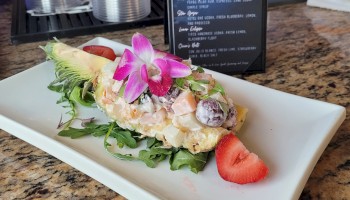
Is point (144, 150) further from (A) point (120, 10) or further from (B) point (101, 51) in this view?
(A) point (120, 10)

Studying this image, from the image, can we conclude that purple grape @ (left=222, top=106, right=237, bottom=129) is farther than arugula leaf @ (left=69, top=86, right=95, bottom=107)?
No

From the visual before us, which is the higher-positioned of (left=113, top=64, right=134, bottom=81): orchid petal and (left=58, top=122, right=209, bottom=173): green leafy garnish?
(left=113, top=64, right=134, bottom=81): orchid petal

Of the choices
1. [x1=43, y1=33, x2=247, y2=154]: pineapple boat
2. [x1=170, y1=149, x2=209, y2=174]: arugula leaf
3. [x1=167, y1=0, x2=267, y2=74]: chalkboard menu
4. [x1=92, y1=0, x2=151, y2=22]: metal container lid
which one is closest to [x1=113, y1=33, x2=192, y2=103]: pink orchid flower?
[x1=43, y1=33, x2=247, y2=154]: pineapple boat

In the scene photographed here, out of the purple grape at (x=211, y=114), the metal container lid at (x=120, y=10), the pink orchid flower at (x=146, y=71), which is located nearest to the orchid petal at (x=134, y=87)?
the pink orchid flower at (x=146, y=71)

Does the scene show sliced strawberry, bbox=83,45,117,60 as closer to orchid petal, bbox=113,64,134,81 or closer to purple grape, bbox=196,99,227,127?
orchid petal, bbox=113,64,134,81

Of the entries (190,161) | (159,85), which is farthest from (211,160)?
(159,85)

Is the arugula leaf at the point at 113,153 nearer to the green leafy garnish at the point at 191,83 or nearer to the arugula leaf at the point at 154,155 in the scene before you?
the arugula leaf at the point at 154,155
